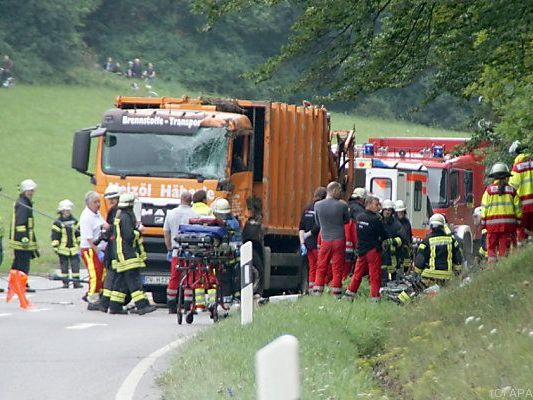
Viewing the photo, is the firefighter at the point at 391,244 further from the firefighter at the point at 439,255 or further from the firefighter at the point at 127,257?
the firefighter at the point at 127,257

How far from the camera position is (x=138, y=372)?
1268 centimetres

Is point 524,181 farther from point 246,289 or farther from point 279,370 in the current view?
point 279,370

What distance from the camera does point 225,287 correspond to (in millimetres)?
17953

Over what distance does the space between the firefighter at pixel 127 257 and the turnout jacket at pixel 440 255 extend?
377 centimetres

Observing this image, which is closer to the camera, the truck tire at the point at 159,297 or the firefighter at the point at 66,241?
the truck tire at the point at 159,297

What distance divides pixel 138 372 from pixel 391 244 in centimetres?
1018

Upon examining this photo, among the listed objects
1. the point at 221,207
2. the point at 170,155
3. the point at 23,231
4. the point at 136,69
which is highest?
the point at 136,69

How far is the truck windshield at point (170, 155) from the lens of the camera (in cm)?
2062

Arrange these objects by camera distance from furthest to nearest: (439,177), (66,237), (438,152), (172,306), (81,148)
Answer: (438,152) < (439,177) < (66,237) < (81,148) < (172,306)

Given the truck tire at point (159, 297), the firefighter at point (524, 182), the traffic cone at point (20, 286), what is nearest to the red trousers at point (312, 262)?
the truck tire at point (159, 297)

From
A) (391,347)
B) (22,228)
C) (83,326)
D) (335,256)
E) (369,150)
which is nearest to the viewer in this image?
(391,347)

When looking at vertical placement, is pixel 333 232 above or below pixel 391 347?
above

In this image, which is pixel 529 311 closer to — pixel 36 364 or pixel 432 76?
pixel 36 364

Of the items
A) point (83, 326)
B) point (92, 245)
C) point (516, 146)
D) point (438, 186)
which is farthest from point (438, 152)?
point (83, 326)
